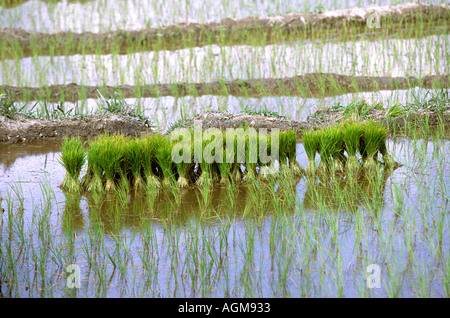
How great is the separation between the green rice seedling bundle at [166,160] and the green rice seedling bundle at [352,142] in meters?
1.44

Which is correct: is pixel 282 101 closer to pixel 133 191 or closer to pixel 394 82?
pixel 394 82

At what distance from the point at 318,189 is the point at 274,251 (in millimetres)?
1185

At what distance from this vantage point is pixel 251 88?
749 cm

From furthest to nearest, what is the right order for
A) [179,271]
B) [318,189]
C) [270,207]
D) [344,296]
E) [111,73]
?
[111,73]
[318,189]
[270,207]
[179,271]
[344,296]

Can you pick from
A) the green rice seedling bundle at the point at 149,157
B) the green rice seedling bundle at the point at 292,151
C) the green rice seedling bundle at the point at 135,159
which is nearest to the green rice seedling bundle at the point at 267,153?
the green rice seedling bundle at the point at 292,151

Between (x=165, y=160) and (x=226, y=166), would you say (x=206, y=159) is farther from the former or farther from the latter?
(x=165, y=160)

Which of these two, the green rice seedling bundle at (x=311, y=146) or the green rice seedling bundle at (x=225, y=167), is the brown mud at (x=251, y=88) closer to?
the green rice seedling bundle at (x=311, y=146)

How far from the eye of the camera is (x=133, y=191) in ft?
15.5

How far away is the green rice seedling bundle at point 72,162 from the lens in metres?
4.63

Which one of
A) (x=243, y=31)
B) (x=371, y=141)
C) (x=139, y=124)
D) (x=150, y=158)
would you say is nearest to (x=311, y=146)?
(x=371, y=141)

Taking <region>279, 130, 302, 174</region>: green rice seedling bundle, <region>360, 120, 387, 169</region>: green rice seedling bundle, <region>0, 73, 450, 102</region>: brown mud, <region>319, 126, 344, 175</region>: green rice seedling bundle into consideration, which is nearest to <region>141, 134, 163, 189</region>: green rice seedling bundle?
<region>279, 130, 302, 174</region>: green rice seedling bundle

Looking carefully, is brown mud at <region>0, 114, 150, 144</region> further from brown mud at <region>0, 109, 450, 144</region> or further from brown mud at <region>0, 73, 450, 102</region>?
brown mud at <region>0, 73, 450, 102</region>

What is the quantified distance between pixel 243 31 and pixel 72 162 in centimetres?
568

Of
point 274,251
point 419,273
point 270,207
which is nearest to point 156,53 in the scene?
point 270,207
